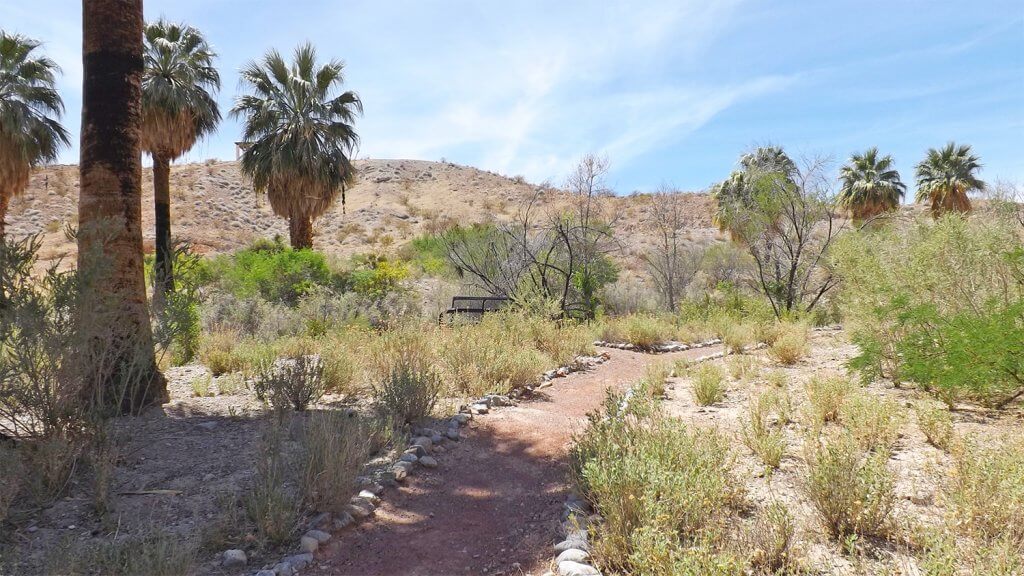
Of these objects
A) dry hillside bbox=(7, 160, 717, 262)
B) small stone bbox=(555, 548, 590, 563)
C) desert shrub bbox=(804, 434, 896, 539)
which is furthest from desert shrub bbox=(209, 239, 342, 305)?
dry hillside bbox=(7, 160, 717, 262)

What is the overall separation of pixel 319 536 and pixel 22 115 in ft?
62.9

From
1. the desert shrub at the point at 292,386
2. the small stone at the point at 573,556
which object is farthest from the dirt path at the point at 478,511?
the desert shrub at the point at 292,386

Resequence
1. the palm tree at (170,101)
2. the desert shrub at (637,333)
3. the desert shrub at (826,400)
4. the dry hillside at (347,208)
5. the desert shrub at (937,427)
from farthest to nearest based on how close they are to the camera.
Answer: the dry hillside at (347,208), the palm tree at (170,101), the desert shrub at (637,333), the desert shrub at (826,400), the desert shrub at (937,427)

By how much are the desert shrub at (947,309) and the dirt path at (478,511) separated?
12.0 ft

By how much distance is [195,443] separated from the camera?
536 centimetres

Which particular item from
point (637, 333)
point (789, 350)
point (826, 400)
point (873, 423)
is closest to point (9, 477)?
point (873, 423)

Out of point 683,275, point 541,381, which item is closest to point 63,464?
point 541,381

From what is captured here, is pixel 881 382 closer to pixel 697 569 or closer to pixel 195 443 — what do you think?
pixel 697 569

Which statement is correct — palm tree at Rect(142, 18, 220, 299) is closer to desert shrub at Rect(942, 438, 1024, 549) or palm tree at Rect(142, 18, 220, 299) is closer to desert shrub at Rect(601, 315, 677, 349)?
desert shrub at Rect(601, 315, 677, 349)

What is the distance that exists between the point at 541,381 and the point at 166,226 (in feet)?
36.6

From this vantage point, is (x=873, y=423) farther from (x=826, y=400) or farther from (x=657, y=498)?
(x=657, y=498)

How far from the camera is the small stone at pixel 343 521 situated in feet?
12.9

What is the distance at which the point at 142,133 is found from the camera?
15414 millimetres

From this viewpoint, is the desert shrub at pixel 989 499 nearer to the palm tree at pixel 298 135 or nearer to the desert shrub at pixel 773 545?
the desert shrub at pixel 773 545
